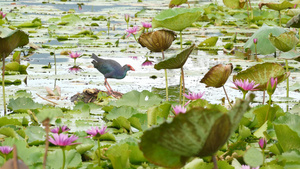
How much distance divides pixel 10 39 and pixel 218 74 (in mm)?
980

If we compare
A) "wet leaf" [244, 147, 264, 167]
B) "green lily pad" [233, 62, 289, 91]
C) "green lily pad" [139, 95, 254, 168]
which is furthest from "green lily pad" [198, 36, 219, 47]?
"green lily pad" [139, 95, 254, 168]

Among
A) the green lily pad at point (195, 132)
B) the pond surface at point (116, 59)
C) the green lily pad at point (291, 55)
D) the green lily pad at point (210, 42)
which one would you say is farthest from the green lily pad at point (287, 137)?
the green lily pad at point (210, 42)

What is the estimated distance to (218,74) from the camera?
2092 millimetres

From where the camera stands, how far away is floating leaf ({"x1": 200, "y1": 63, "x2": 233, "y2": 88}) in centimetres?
206

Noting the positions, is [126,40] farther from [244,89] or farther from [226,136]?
[226,136]

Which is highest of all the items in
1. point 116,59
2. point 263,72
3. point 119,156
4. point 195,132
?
point 195,132

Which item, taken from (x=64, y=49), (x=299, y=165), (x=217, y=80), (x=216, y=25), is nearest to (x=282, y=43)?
(x=217, y=80)

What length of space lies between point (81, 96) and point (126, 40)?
8.48 ft

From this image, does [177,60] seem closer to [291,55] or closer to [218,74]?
[218,74]

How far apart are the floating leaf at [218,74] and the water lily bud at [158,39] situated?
342 millimetres

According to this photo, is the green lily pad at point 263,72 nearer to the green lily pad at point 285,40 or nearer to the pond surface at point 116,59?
the green lily pad at point 285,40

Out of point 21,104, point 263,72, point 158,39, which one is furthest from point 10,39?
point 263,72

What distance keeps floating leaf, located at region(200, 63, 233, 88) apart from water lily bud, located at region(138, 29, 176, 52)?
0.34 metres

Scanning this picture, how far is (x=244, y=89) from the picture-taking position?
190 centimetres
